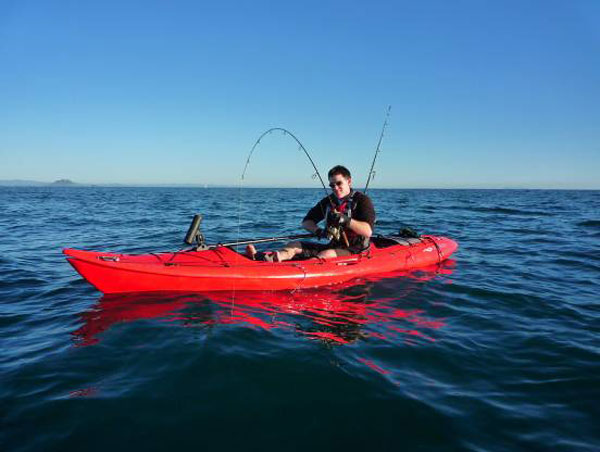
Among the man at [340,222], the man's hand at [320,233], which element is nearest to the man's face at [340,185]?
the man at [340,222]

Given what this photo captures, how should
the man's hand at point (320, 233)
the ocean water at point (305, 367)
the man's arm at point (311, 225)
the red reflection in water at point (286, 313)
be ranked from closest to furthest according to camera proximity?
the ocean water at point (305, 367), the red reflection in water at point (286, 313), the man's hand at point (320, 233), the man's arm at point (311, 225)

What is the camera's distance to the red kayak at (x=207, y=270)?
5664mm

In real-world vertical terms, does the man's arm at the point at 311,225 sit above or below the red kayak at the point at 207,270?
above

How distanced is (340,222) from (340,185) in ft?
2.41

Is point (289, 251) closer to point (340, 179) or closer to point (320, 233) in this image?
point (320, 233)

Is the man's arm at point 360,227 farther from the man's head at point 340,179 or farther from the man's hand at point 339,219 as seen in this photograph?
the man's head at point 340,179

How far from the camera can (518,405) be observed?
332 cm

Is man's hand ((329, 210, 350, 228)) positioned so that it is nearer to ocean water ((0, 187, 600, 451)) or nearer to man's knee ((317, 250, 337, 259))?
man's knee ((317, 250, 337, 259))

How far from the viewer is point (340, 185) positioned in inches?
270

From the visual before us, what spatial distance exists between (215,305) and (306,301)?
4.78 feet

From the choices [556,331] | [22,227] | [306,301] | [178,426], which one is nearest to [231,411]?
[178,426]

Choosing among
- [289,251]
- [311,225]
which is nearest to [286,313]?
[289,251]

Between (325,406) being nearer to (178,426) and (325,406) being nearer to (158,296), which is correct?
(178,426)

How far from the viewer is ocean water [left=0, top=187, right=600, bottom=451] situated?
2879 millimetres
